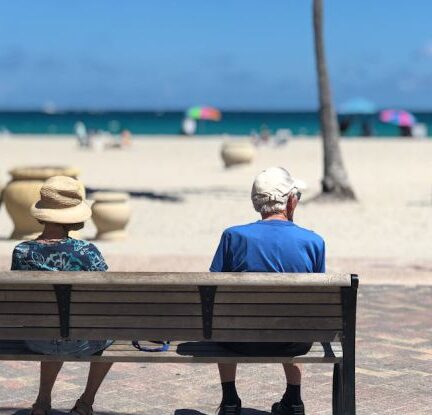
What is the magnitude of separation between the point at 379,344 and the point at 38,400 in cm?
280

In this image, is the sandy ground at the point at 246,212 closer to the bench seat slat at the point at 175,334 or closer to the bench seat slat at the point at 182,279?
the bench seat slat at the point at 175,334

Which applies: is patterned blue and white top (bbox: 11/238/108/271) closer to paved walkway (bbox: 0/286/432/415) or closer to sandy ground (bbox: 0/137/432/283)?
paved walkway (bbox: 0/286/432/415)

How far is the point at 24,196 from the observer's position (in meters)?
13.9

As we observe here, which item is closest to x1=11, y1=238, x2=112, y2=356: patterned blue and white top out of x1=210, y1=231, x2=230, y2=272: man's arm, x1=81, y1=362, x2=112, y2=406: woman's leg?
x1=81, y1=362, x2=112, y2=406: woman's leg

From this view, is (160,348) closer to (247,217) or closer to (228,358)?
(228,358)

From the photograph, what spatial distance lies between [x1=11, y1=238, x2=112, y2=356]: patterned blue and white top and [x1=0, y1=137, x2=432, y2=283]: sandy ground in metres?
5.73

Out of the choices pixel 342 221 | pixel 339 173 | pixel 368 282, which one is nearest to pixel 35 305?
pixel 368 282

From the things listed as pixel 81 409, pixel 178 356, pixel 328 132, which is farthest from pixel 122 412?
pixel 328 132

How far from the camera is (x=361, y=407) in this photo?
220 inches

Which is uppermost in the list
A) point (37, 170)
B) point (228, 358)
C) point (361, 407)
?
point (37, 170)

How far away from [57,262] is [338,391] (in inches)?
59.2

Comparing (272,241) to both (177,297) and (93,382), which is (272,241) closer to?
(177,297)

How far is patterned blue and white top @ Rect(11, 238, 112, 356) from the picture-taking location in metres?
4.94

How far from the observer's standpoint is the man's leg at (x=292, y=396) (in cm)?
531
